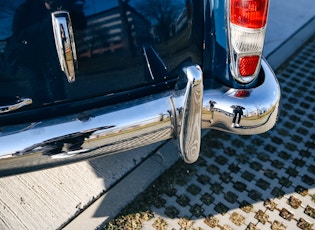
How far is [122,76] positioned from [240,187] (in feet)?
3.55

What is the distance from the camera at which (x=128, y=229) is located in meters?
2.06

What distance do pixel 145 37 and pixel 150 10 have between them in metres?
0.12

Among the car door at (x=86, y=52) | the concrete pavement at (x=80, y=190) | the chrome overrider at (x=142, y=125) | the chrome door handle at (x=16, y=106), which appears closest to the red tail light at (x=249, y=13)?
the car door at (x=86, y=52)

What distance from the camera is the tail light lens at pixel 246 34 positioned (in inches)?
63.7

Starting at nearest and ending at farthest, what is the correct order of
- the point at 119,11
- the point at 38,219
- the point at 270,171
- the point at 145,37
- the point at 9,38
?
the point at 9,38 < the point at 119,11 < the point at 145,37 < the point at 38,219 < the point at 270,171

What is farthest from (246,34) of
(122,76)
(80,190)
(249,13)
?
(80,190)

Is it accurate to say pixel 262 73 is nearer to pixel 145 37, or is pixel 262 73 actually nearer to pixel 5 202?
pixel 145 37

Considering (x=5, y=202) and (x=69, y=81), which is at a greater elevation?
(x=69, y=81)

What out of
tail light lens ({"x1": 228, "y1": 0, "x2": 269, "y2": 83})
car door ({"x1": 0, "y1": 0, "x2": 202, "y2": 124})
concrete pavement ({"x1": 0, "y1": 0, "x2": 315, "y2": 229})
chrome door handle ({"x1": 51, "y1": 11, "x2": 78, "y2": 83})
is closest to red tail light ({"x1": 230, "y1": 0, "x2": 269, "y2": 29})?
tail light lens ({"x1": 228, "y1": 0, "x2": 269, "y2": 83})

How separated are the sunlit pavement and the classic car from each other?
1.71 ft

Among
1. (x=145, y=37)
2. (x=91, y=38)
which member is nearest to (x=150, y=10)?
(x=145, y=37)

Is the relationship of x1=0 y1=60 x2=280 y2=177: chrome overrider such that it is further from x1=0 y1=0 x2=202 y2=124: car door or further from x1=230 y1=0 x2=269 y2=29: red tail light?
x1=230 y1=0 x2=269 y2=29: red tail light

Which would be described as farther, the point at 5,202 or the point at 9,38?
the point at 5,202

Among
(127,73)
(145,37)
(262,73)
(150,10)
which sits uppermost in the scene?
(150,10)
